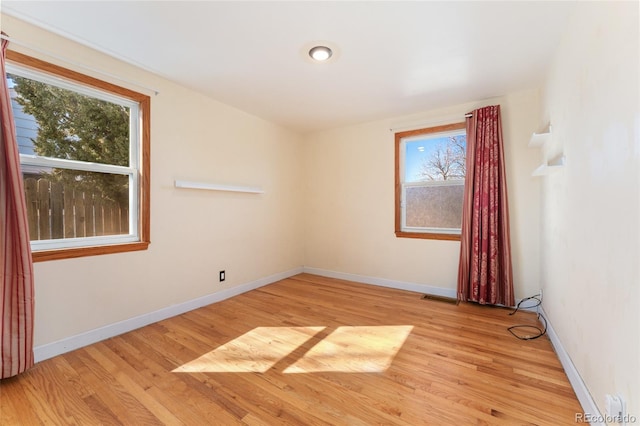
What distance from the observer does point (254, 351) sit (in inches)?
80.1

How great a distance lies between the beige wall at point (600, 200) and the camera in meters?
1.02

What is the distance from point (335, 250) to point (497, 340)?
239cm

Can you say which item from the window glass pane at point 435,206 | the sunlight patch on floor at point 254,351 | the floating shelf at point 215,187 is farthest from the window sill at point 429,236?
the floating shelf at point 215,187

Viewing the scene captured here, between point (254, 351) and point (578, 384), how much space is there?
6.62ft

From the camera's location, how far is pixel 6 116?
1.64m

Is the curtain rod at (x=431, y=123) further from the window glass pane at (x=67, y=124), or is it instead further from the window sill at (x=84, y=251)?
the window sill at (x=84, y=251)

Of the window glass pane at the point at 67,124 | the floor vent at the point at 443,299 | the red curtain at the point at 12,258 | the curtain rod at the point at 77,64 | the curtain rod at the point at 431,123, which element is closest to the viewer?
the red curtain at the point at 12,258

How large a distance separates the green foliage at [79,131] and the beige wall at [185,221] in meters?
0.23

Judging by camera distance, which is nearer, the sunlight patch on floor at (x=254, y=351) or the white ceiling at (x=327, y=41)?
the white ceiling at (x=327, y=41)

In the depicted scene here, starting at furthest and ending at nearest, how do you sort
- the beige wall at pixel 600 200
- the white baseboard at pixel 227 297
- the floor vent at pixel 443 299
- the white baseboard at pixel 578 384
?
the floor vent at pixel 443 299, the white baseboard at pixel 227 297, the white baseboard at pixel 578 384, the beige wall at pixel 600 200

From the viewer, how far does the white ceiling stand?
1.70 m

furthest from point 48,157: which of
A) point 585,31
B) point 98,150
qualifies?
point 585,31

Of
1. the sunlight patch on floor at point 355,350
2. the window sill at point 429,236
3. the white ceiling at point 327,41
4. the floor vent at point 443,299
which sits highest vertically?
the white ceiling at point 327,41

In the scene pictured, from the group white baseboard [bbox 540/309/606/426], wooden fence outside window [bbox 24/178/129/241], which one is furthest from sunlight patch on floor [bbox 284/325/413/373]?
wooden fence outside window [bbox 24/178/129/241]
